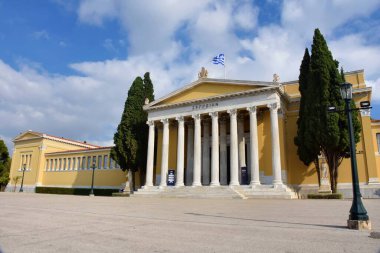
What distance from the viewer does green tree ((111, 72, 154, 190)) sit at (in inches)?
1389

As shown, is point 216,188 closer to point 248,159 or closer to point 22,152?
point 248,159

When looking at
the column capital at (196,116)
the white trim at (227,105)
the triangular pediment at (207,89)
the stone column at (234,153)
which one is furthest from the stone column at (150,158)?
the stone column at (234,153)

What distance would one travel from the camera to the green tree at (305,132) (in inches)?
1006

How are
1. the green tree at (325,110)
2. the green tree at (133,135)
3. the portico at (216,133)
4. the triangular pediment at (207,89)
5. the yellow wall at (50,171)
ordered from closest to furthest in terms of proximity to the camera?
the green tree at (325,110) < the portico at (216,133) < the triangular pediment at (207,89) < the green tree at (133,135) < the yellow wall at (50,171)

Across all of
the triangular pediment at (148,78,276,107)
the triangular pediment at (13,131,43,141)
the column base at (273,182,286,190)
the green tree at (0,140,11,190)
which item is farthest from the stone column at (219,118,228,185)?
the green tree at (0,140,11,190)

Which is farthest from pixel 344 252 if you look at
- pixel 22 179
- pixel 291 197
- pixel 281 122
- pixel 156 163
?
pixel 22 179

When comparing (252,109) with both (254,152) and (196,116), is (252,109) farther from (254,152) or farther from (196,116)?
(196,116)

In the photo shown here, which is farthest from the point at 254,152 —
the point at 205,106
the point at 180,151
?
the point at 180,151

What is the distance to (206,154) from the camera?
111 ft

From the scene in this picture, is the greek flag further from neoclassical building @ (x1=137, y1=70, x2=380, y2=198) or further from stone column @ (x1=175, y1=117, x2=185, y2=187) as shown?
stone column @ (x1=175, y1=117, x2=185, y2=187)

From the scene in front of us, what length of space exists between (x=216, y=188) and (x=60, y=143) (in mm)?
38649

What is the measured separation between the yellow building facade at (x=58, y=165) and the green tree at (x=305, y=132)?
79.4 feet

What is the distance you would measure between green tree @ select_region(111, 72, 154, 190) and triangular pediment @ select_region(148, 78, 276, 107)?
2637 millimetres

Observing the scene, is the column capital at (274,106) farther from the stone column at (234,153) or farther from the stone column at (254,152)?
the stone column at (234,153)
